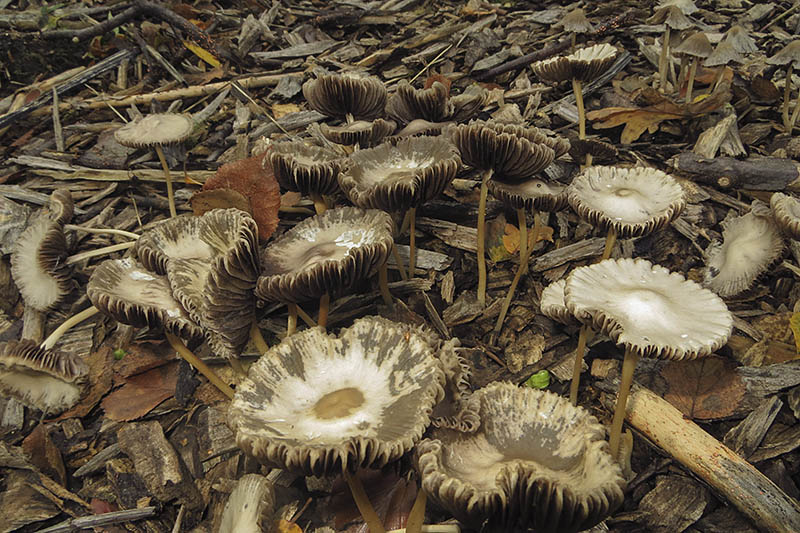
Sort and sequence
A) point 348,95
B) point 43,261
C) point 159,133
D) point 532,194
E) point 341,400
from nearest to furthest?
point 341,400
point 532,194
point 43,261
point 348,95
point 159,133

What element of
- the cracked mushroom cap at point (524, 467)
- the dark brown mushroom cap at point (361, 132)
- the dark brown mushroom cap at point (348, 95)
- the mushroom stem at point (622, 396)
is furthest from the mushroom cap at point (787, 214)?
the dark brown mushroom cap at point (348, 95)

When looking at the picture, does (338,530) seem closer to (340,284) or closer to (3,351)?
(340,284)

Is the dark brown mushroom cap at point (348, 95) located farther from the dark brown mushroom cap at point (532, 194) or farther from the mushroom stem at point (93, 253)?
the mushroom stem at point (93, 253)

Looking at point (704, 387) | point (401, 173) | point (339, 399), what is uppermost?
point (401, 173)

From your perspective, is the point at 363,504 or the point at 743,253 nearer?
the point at 363,504

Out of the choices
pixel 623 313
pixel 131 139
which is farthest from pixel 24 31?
pixel 623 313

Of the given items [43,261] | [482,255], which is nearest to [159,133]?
[43,261]

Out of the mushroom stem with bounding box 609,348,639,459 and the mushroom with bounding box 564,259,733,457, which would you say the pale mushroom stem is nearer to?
the mushroom with bounding box 564,259,733,457

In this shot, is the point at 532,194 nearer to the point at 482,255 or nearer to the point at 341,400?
the point at 482,255
